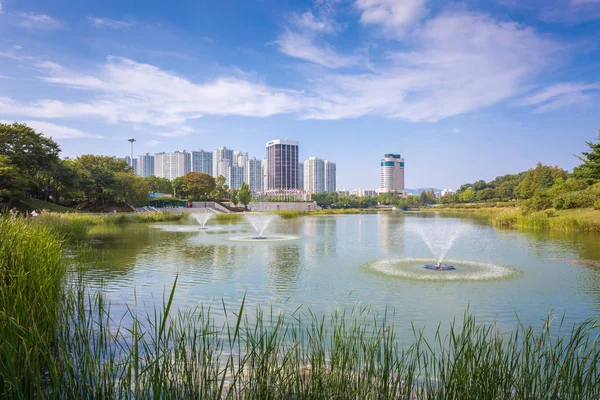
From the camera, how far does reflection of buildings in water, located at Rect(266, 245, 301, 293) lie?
36.9 ft

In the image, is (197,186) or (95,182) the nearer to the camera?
(95,182)

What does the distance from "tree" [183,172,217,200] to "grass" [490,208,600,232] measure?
55.2 metres

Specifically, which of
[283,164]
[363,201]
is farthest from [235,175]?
[363,201]

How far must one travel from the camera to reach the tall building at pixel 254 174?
18162 centimetres

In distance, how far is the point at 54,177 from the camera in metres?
40.4

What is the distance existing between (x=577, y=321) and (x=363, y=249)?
11341mm

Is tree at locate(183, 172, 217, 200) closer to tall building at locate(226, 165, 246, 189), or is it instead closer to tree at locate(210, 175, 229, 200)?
tree at locate(210, 175, 229, 200)

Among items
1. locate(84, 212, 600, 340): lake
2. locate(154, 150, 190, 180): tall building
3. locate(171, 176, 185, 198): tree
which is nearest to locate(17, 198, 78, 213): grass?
locate(84, 212, 600, 340): lake

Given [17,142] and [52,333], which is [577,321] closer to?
[52,333]

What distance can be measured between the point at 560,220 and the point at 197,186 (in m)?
61.6

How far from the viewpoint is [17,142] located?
34969mm

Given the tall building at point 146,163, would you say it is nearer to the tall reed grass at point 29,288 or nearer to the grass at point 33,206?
the grass at point 33,206

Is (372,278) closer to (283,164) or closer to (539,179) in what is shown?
(539,179)

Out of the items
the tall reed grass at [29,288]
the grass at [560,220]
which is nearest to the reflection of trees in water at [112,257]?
the tall reed grass at [29,288]
